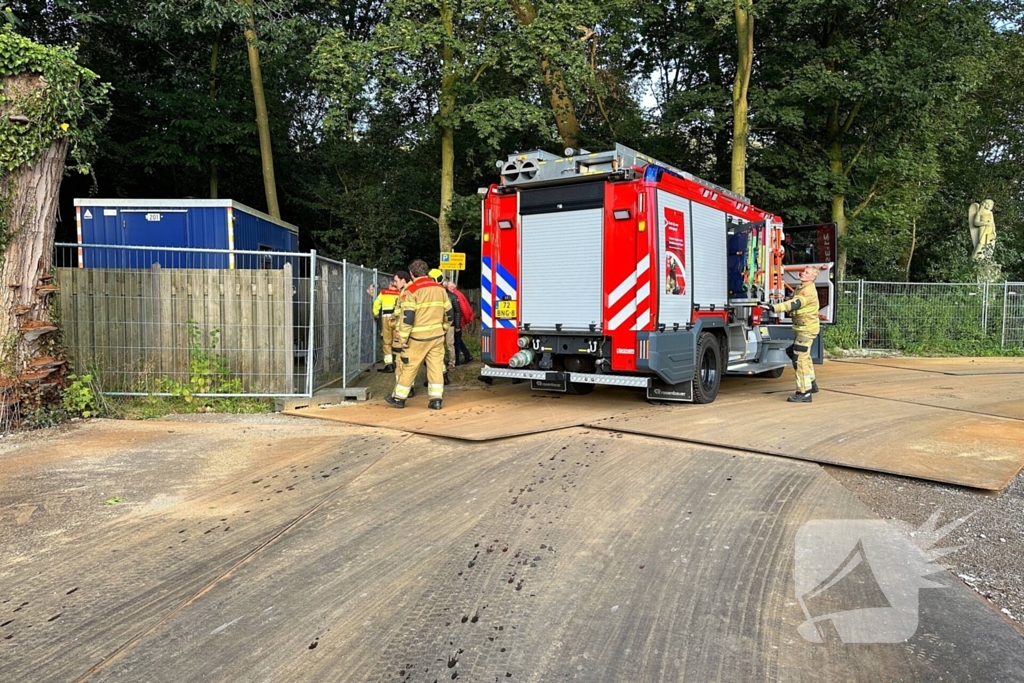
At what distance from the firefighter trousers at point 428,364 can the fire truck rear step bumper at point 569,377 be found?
81 centimetres

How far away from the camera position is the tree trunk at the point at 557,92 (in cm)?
1298

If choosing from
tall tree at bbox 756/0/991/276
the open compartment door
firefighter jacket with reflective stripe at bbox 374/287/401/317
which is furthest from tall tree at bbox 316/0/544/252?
tall tree at bbox 756/0/991/276

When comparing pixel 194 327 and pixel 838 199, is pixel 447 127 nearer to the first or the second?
pixel 194 327

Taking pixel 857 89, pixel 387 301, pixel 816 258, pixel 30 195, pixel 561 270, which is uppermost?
pixel 857 89

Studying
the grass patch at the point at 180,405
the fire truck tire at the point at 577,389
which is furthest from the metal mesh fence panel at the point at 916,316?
the grass patch at the point at 180,405

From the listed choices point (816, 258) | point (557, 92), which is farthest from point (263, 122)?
point (816, 258)

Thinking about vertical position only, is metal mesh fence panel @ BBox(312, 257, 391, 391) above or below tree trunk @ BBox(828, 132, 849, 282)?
below

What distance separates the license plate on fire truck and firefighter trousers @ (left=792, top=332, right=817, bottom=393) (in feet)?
12.5

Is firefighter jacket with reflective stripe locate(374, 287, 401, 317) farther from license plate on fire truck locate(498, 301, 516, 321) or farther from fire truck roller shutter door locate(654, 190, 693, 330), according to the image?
fire truck roller shutter door locate(654, 190, 693, 330)

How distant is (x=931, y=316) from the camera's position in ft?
57.6

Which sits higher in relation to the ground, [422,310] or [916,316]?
[422,310]

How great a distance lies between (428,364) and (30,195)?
14.3 feet

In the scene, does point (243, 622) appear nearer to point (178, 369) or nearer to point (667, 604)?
point (667, 604)

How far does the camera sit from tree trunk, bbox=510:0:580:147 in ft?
42.6
